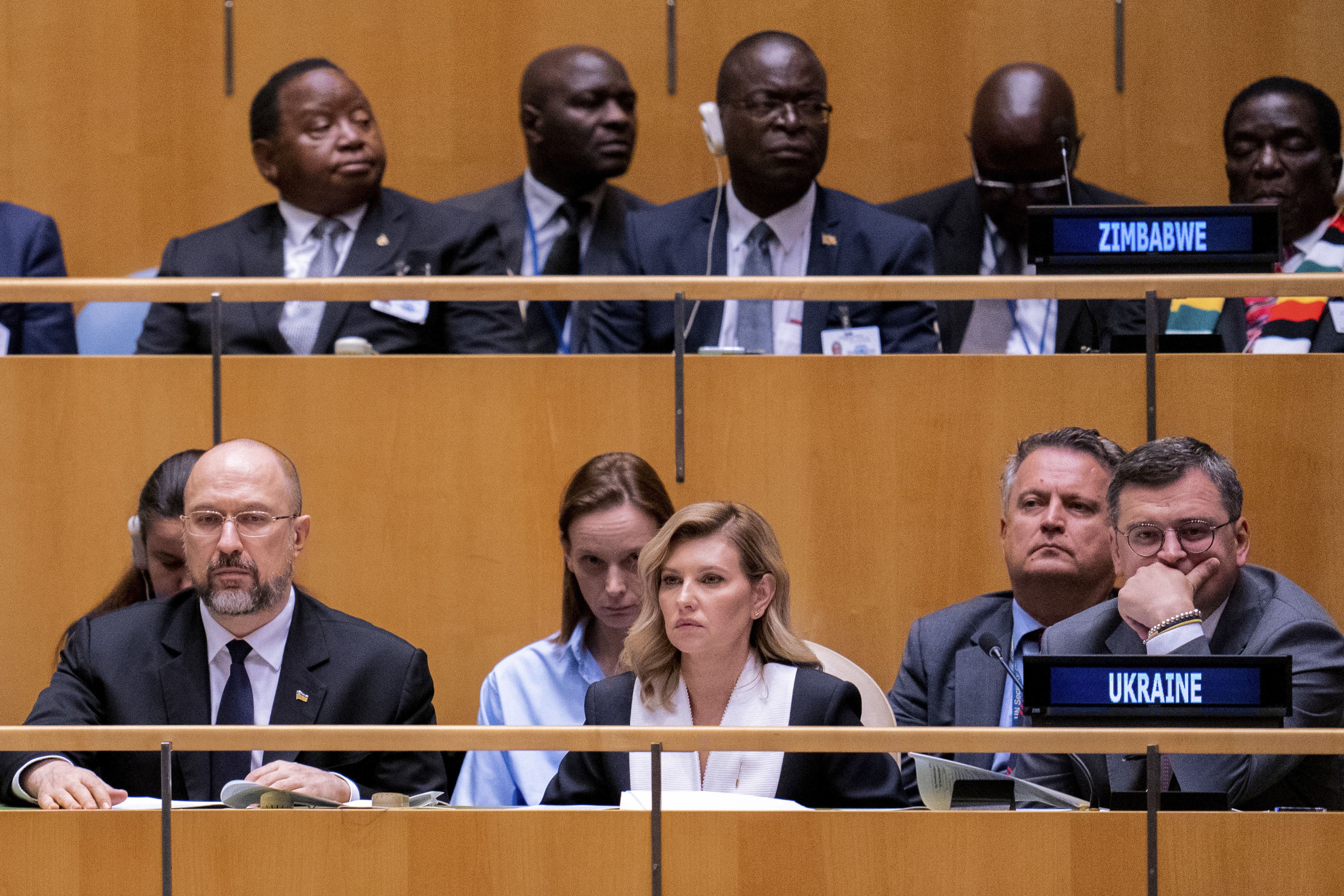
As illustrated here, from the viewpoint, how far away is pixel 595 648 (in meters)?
3.34

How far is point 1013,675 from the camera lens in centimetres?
300

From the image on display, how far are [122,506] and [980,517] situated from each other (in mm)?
1657

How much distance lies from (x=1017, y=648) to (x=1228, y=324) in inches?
38.9

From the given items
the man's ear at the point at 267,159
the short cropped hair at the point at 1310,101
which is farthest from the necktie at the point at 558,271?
the short cropped hair at the point at 1310,101

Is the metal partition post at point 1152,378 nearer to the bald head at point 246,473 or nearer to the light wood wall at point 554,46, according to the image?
the bald head at point 246,473

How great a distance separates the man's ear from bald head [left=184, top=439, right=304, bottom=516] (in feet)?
4.19

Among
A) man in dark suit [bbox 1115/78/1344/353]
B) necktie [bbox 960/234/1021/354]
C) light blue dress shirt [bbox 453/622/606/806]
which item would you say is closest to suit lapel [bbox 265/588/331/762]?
light blue dress shirt [bbox 453/622/606/806]

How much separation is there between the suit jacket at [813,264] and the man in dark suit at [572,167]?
0.20 metres

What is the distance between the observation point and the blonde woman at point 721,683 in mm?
2818

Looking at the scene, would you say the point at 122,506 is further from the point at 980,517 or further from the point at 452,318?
the point at 980,517

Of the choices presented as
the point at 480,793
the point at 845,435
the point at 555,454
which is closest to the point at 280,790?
the point at 480,793

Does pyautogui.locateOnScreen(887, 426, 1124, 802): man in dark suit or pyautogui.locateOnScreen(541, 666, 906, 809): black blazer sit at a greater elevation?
pyautogui.locateOnScreen(887, 426, 1124, 802): man in dark suit

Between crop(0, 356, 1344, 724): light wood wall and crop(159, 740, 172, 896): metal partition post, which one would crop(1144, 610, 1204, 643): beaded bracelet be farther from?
crop(159, 740, 172, 896): metal partition post

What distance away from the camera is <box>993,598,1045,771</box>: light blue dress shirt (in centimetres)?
317
